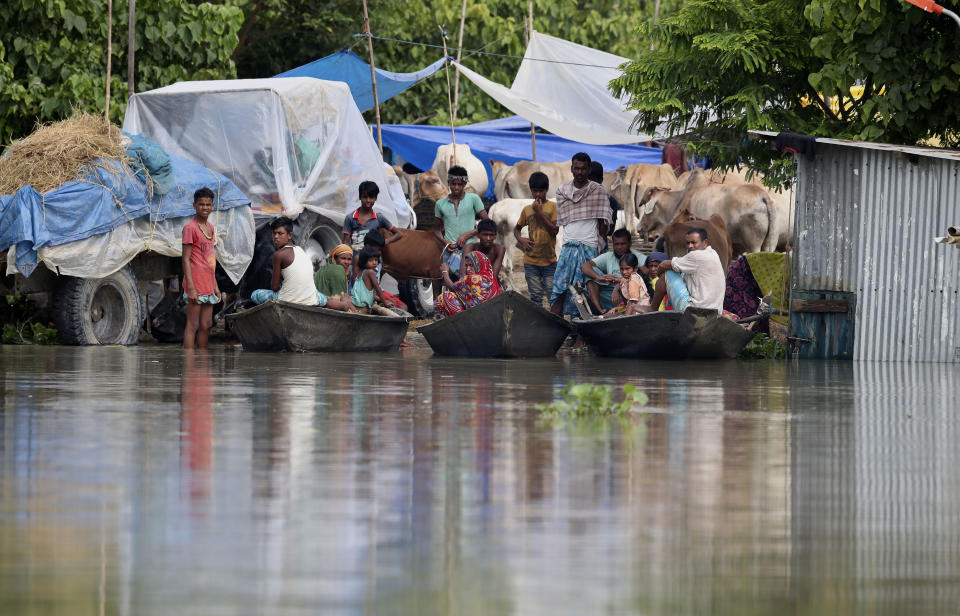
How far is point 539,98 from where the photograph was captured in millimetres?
22297

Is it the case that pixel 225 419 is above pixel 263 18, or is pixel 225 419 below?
below

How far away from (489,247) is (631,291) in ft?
5.16

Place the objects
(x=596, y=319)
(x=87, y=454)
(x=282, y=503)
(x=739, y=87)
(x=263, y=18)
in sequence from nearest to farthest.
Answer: (x=282, y=503), (x=87, y=454), (x=596, y=319), (x=739, y=87), (x=263, y=18)

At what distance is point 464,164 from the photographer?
26.2m

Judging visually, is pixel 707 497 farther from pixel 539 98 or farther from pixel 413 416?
pixel 539 98

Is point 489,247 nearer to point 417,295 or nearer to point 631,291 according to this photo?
point 631,291

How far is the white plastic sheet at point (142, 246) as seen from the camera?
54.0 ft

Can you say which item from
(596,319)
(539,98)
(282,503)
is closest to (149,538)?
(282,503)

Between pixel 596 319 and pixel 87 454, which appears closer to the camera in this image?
pixel 87 454

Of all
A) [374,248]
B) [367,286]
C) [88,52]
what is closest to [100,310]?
[367,286]

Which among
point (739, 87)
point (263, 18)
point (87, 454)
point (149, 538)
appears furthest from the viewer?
point (263, 18)

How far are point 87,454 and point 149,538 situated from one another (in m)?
2.01

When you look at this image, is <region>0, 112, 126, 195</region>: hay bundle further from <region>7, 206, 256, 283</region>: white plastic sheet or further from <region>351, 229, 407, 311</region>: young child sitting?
<region>351, 229, 407, 311</region>: young child sitting

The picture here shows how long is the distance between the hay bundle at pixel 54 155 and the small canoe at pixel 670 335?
5665 mm
